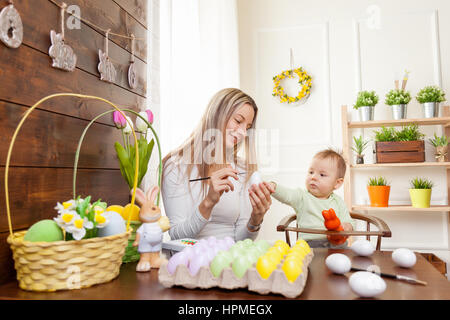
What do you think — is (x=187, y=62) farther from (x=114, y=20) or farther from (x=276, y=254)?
(x=276, y=254)

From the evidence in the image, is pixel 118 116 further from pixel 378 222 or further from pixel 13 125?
pixel 378 222

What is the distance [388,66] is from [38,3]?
295 centimetres

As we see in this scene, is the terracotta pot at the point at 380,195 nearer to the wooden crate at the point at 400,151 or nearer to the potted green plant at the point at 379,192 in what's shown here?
the potted green plant at the point at 379,192

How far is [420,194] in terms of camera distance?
9.39 feet

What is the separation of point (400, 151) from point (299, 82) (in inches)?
40.2

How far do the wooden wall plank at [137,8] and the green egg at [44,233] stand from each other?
989 millimetres

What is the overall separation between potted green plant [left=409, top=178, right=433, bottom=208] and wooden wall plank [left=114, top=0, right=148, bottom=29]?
92.5 inches

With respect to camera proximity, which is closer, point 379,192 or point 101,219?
point 101,219

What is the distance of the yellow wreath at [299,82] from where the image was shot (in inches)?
128

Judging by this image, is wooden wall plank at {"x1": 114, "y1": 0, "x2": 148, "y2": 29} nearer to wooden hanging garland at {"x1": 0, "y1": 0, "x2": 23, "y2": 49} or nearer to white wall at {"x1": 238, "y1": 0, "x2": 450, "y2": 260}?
wooden hanging garland at {"x1": 0, "y1": 0, "x2": 23, "y2": 49}

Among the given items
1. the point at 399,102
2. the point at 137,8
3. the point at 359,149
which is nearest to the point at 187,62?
the point at 137,8

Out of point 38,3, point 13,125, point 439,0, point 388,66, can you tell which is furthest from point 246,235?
point 439,0

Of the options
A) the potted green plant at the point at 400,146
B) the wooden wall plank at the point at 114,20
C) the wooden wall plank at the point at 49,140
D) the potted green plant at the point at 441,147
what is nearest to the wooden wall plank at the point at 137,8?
the wooden wall plank at the point at 114,20

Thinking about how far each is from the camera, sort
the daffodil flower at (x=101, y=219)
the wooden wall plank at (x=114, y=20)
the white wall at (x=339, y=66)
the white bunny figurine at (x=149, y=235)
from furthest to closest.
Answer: the white wall at (x=339, y=66) < the wooden wall plank at (x=114, y=20) < the white bunny figurine at (x=149, y=235) < the daffodil flower at (x=101, y=219)
